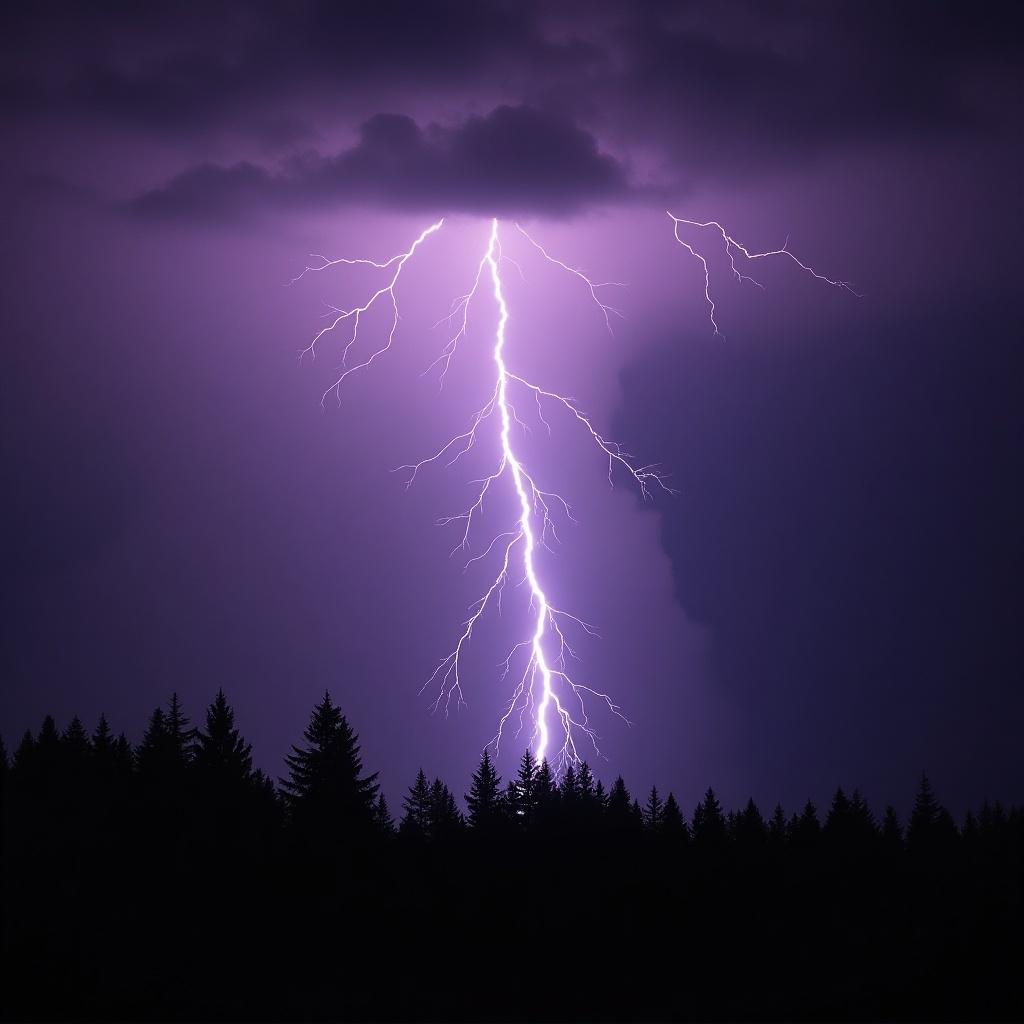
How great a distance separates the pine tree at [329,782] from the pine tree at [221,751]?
0.91 m

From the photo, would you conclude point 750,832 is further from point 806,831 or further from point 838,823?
point 838,823

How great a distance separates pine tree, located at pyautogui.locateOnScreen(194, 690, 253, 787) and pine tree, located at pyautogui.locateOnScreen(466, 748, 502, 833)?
3981 millimetres

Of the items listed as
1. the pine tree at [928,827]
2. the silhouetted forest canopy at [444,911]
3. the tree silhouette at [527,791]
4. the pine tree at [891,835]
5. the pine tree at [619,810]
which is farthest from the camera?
the pine tree at [928,827]

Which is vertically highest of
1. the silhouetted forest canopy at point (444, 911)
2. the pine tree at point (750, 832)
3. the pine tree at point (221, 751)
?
the pine tree at point (221, 751)

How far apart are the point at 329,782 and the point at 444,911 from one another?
4.30 m

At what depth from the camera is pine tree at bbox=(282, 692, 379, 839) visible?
22000 millimetres

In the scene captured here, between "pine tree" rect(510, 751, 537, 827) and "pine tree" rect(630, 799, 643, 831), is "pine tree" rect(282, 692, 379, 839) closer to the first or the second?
"pine tree" rect(510, 751, 537, 827)

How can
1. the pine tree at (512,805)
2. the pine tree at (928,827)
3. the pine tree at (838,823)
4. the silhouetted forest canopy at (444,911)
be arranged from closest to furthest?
the silhouetted forest canopy at (444,911) → the pine tree at (512,805) → the pine tree at (838,823) → the pine tree at (928,827)

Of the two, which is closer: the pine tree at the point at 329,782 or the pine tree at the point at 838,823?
the pine tree at the point at 329,782

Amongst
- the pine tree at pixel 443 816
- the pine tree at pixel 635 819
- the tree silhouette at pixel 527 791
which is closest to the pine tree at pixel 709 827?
the pine tree at pixel 635 819

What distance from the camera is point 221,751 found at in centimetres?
2542

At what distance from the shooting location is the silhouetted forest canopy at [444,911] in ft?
52.9

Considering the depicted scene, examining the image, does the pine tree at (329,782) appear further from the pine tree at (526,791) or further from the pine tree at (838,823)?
the pine tree at (838,823)

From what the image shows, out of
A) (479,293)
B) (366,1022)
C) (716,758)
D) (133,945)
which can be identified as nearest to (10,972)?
(133,945)
